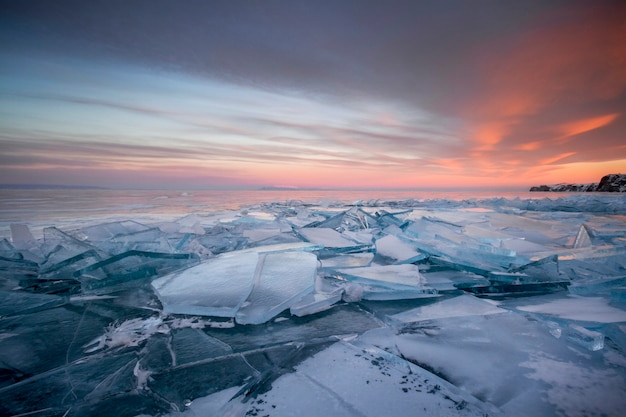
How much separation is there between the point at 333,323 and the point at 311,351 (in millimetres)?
327

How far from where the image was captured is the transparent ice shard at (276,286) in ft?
4.66

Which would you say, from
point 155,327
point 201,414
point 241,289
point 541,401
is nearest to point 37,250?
point 155,327

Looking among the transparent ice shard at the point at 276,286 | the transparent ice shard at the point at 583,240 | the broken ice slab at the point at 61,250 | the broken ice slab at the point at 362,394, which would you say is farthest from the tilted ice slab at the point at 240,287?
the transparent ice shard at the point at 583,240

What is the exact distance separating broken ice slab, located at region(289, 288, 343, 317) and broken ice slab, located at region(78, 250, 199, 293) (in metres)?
1.32

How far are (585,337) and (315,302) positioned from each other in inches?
48.2

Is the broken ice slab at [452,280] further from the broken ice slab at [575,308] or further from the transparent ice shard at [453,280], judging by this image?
the broken ice slab at [575,308]

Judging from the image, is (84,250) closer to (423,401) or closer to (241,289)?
(241,289)

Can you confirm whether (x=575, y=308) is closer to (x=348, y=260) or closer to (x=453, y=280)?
(x=453, y=280)

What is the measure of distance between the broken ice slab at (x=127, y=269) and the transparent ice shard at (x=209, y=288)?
0.36 meters

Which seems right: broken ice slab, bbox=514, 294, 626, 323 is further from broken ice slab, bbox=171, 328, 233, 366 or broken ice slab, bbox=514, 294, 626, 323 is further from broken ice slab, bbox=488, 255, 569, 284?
broken ice slab, bbox=171, 328, 233, 366

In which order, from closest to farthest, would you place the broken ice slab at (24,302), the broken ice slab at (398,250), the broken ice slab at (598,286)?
the broken ice slab at (24,302) → the broken ice slab at (598,286) → the broken ice slab at (398,250)

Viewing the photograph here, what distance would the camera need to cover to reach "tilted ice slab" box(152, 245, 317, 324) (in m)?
1.46

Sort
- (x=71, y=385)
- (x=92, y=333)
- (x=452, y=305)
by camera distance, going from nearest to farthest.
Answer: (x=71, y=385), (x=92, y=333), (x=452, y=305)

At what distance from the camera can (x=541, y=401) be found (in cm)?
85
